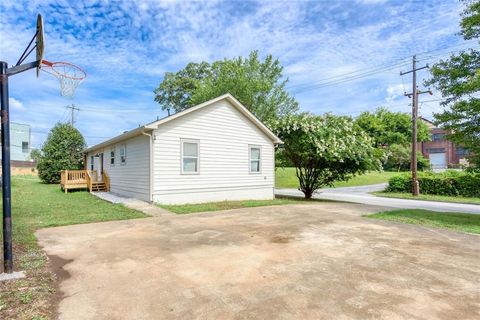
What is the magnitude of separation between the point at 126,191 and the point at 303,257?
1124 centimetres

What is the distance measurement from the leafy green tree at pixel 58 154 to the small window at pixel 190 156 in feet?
56.0

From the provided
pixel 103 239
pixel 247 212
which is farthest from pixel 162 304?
pixel 247 212

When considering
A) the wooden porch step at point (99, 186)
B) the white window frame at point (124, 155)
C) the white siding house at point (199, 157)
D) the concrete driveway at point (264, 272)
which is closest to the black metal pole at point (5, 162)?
the concrete driveway at point (264, 272)

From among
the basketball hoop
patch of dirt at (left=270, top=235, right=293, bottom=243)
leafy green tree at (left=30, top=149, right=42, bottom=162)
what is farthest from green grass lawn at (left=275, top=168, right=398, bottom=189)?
leafy green tree at (left=30, top=149, right=42, bottom=162)

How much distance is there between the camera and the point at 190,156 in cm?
1241

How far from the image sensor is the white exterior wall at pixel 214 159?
1165cm

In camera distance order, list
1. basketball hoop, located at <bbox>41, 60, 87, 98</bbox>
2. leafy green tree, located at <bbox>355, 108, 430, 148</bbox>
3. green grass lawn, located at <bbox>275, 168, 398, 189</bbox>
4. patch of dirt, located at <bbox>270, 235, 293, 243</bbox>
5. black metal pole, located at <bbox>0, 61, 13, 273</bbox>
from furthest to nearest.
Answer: leafy green tree, located at <bbox>355, 108, 430, 148</bbox> < green grass lawn, located at <bbox>275, 168, 398, 189</bbox> < patch of dirt, located at <bbox>270, 235, 293, 243</bbox> < basketball hoop, located at <bbox>41, 60, 87, 98</bbox> < black metal pole, located at <bbox>0, 61, 13, 273</bbox>

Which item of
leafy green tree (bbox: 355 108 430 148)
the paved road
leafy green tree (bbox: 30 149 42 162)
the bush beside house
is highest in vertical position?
leafy green tree (bbox: 355 108 430 148)

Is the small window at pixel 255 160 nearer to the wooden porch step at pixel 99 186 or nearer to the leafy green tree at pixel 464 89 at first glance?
the leafy green tree at pixel 464 89

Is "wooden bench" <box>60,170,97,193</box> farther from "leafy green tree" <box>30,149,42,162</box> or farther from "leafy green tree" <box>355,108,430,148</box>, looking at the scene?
"leafy green tree" <box>355,108,430,148</box>

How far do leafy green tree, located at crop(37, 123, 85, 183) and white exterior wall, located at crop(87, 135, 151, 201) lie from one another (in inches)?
471

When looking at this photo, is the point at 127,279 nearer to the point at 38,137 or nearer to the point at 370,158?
the point at 370,158

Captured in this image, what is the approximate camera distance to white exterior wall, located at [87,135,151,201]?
461 inches

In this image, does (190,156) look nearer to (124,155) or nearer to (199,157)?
(199,157)
